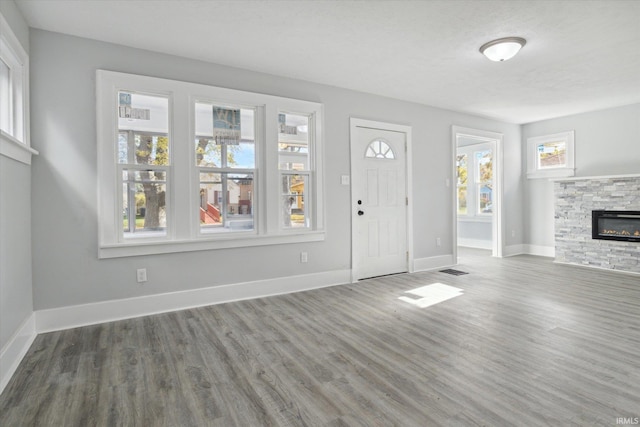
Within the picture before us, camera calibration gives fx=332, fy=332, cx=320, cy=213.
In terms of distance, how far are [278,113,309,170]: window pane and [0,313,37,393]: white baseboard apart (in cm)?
278

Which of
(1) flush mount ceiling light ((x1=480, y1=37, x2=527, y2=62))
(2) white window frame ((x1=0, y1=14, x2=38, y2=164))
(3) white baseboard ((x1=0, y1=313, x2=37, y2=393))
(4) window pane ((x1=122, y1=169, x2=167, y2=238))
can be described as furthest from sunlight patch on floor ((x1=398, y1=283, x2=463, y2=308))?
(2) white window frame ((x1=0, y1=14, x2=38, y2=164))

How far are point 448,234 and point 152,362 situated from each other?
4730mm

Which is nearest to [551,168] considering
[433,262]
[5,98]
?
[433,262]

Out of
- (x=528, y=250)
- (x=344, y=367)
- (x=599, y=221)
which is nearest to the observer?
(x=344, y=367)

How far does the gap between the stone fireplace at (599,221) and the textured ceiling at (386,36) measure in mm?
1562

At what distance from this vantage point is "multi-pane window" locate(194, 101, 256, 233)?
3683mm

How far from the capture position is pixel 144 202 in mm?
3393

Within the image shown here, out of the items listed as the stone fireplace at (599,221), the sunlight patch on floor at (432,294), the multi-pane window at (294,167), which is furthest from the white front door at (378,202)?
the stone fireplace at (599,221)

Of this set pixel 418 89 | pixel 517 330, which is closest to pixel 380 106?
pixel 418 89

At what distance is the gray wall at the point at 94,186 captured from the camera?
2928 millimetres

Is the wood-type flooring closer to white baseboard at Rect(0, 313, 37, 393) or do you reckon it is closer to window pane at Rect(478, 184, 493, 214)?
white baseboard at Rect(0, 313, 37, 393)

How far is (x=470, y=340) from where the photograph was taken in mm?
2664

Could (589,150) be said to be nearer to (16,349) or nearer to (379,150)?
(379,150)

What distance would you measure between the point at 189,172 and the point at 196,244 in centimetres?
77
